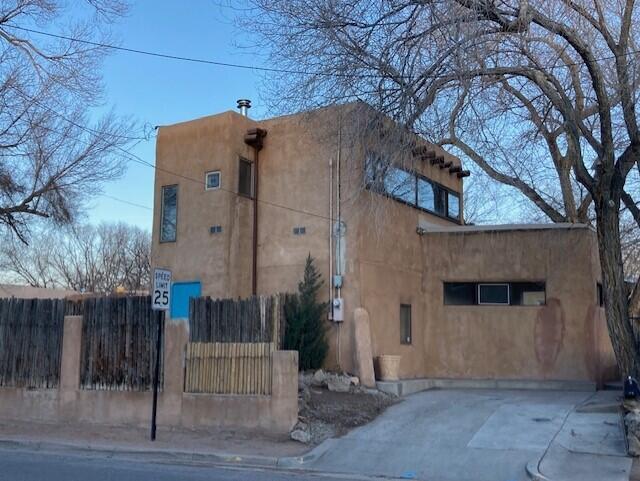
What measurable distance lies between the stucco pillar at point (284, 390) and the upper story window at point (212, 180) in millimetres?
6725

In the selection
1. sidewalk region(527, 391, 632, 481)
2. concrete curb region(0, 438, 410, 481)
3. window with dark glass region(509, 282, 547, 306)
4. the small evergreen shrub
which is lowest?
concrete curb region(0, 438, 410, 481)

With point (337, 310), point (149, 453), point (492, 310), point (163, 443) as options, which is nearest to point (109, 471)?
point (149, 453)

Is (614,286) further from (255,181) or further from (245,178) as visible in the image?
(245,178)

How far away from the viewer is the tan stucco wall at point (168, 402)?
43.1ft

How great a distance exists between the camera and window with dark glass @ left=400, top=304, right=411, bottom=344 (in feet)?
60.7

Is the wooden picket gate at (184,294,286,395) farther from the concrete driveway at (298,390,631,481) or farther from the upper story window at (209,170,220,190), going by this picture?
the upper story window at (209,170,220,190)

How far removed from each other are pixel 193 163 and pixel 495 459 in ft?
37.6

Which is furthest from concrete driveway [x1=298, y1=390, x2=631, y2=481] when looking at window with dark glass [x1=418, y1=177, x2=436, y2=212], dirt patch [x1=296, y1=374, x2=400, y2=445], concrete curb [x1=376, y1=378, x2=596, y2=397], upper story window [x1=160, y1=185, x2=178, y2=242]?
upper story window [x1=160, y1=185, x2=178, y2=242]

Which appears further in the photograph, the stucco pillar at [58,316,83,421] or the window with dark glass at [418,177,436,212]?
the window with dark glass at [418,177,436,212]

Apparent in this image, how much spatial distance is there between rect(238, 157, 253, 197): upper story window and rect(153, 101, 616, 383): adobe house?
0.12 ft

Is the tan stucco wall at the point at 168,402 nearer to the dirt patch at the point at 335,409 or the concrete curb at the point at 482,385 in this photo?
the dirt patch at the point at 335,409

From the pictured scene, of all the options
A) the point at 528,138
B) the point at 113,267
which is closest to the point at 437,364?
the point at 528,138

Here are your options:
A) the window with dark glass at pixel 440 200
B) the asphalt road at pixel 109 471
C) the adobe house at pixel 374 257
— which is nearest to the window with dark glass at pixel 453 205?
the window with dark glass at pixel 440 200

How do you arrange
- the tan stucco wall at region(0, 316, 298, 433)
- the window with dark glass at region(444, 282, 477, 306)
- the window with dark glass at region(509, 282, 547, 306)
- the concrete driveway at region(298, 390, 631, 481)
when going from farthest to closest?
the window with dark glass at region(444, 282, 477, 306)
the window with dark glass at region(509, 282, 547, 306)
the tan stucco wall at region(0, 316, 298, 433)
the concrete driveway at region(298, 390, 631, 481)
